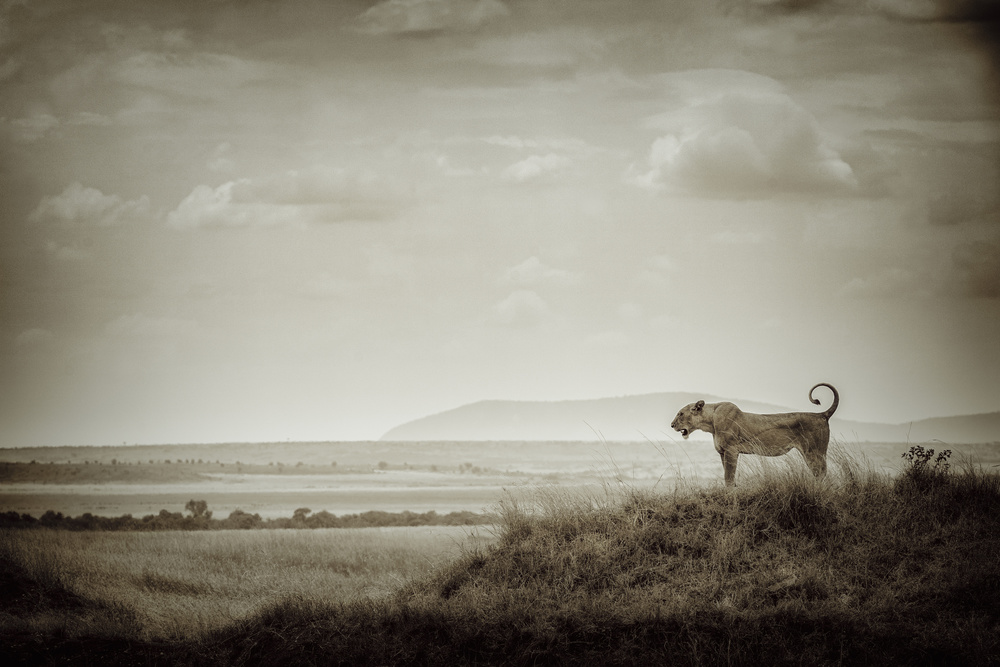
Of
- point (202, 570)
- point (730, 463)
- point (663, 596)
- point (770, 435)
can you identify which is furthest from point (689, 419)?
point (202, 570)

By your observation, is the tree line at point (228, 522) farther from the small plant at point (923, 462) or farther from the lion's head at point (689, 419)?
the small plant at point (923, 462)

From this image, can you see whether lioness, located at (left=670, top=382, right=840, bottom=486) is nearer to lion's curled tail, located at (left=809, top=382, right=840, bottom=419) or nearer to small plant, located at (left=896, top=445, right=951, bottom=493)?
lion's curled tail, located at (left=809, top=382, right=840, bottom=419)

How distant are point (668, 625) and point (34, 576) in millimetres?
11908

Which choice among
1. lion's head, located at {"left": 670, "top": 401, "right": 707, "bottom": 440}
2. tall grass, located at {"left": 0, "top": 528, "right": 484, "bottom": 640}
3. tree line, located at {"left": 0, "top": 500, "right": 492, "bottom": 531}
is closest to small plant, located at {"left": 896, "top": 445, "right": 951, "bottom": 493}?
lion's head, located at {"left": 670, "top": 401, "right": 707, "bottom": 440}

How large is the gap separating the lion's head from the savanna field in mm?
968

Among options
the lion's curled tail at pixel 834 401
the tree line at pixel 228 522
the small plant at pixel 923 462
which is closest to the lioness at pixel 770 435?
the lion's curled tail at pixel 834 401

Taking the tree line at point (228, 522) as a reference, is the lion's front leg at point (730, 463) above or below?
above

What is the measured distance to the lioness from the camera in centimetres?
1262

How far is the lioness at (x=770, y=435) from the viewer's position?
12.6 meters

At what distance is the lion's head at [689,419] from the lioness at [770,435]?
0.07 metres

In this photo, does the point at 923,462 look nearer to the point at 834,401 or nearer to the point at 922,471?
the point at 922,471

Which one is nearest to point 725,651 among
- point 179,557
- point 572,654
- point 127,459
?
point 572,654

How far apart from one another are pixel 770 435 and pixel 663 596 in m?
3.48

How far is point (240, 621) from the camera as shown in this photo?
11211 millimetres
